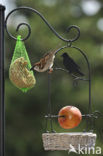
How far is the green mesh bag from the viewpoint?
7.41 ft

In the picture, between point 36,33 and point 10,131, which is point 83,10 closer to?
point 36,33

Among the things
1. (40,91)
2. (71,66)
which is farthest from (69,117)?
(40,91)

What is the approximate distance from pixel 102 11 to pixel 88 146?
594 centimetres

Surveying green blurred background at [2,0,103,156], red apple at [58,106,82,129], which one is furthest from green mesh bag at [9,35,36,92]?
green blurred background at [2,0,103,156]

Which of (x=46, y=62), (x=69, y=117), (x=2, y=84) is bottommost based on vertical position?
(x=69, y=117)

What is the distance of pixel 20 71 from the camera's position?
89.8 inches

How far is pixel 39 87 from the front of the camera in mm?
6680

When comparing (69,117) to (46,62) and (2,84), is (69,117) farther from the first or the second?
(2,84)

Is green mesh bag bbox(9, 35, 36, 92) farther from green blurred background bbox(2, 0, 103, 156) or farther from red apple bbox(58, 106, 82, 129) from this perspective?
green blurred background bbox(2, 0, 103, 156)

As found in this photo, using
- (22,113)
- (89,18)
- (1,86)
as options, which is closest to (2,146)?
(1,86)

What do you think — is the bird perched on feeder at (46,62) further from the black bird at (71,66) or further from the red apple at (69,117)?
the red apple at (69,117)

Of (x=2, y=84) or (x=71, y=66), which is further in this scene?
(x=71, y=66)

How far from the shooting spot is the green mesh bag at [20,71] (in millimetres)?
2260

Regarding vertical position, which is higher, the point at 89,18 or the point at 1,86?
the point at 89,18
